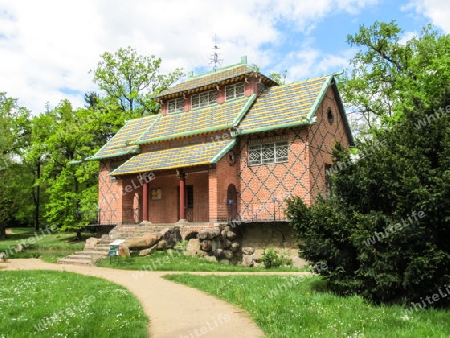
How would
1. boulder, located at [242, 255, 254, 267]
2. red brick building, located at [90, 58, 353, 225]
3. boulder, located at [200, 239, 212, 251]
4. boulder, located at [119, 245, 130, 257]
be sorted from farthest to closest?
red brick building, located at [90, 58, 353, 225]
boulder, located at [200, 239, 212, 251]
boulder, located at [242, 255, 254, 267]
boulder, located at [119, 245, 130, 257]

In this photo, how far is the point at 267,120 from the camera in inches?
805

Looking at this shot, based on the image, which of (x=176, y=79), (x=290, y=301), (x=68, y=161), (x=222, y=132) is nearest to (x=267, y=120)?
(x=222, y=132)

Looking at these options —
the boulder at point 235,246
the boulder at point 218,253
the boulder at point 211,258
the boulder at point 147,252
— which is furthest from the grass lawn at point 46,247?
the boulder at point 235,246

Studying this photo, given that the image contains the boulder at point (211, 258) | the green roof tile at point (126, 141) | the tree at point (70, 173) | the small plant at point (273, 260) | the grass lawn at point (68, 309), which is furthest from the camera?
the tree at point (70, 173)

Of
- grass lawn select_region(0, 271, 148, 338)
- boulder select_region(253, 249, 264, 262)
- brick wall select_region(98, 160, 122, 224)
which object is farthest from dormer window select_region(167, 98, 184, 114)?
grass lawn select_region(0, 271, 148, 338)

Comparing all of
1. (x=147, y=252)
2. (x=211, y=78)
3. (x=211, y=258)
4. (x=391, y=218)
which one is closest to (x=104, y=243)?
(x=147, y=252)

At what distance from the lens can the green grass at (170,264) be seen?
15.7 m

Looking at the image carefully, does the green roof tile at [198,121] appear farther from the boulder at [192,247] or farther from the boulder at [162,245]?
the boulder at [162,245]

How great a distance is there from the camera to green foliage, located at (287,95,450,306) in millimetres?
8031

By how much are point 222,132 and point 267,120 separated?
2.61 meters

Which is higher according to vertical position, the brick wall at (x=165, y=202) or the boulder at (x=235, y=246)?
the brick wall at (x=165, y=202)

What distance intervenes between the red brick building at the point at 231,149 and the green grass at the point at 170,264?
9.11ft

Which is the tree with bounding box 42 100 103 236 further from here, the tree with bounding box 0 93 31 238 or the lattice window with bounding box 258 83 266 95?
the lattice window with bounding box 258 83 266 95

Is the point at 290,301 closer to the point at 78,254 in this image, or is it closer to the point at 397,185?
the point at 397,185
